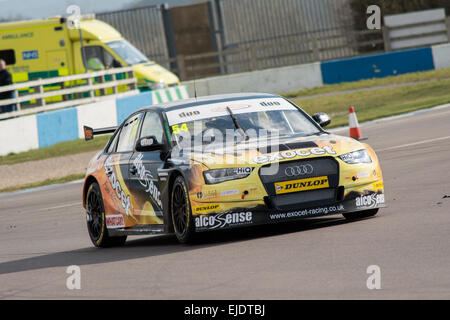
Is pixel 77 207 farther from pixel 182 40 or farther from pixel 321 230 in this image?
pixel 182 40

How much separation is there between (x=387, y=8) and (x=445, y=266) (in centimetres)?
3981

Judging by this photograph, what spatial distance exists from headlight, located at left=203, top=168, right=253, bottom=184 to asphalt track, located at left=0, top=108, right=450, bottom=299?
592 millimetres

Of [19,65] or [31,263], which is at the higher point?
[19,65]

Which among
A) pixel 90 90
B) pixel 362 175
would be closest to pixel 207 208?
pixel 362 175

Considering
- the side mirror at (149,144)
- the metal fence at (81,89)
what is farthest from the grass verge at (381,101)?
the side mirror at (149,144)

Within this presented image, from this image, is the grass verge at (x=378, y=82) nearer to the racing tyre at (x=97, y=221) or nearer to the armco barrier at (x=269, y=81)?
the armco barrier at (x=269, y=81)

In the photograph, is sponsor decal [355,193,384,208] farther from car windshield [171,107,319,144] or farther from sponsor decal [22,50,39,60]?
sponsor decal [22,50,39,60]

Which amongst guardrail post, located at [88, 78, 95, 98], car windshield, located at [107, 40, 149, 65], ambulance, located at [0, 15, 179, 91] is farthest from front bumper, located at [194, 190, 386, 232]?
car windshield, located at [107, 40, 149, 65]

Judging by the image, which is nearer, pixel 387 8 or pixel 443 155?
pixel 443 155

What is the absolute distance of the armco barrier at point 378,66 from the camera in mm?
31703

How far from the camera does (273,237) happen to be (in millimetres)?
9031

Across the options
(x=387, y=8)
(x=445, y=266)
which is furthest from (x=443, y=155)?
(x=387, y=8)
